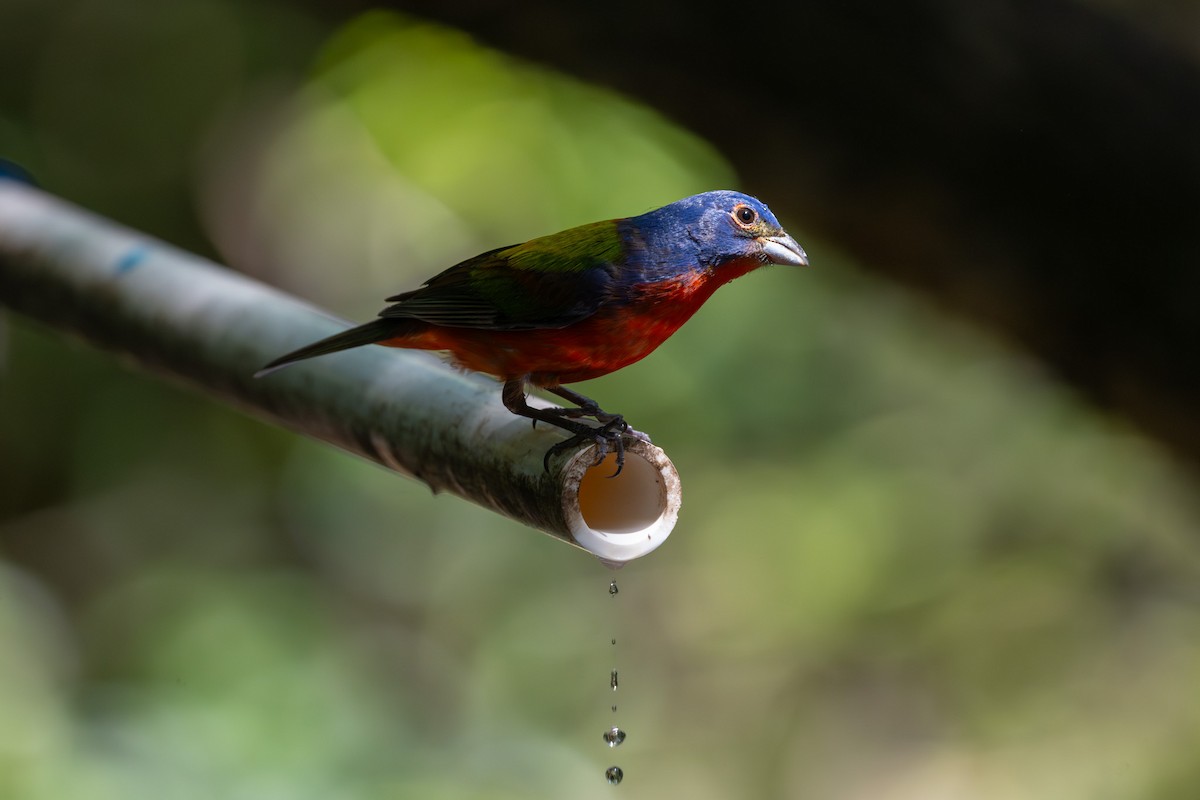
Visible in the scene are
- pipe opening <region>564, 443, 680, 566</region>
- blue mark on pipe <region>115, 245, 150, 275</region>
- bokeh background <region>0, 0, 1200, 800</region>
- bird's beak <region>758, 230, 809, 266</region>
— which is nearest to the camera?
pipe opening <region>564, 443, 680, 566</region>

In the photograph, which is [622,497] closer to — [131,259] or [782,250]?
[782,250]

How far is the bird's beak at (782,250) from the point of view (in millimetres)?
1848

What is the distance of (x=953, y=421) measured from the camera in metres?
6.10

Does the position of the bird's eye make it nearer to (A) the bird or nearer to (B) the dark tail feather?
(A) the bird

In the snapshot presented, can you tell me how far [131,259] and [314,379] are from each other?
737 millimetres

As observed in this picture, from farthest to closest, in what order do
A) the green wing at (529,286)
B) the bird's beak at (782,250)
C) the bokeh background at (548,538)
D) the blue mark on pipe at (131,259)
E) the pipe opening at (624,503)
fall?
1. the bokeh background at (548,538)
2. the blue mark on pipe at (131,259)
3. the green wing at (529,286)
4. the bird's beak at (782,250)
5. the pipe opening at (624,503)

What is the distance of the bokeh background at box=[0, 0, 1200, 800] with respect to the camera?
5.26 m

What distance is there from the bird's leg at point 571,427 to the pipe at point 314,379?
0.05 feet

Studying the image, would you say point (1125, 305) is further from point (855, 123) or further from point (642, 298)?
point (642, 298)

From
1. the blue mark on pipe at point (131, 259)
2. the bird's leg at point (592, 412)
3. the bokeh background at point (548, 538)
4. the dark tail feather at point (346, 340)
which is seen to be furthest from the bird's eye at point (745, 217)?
the bokeh background at point (548, 538)

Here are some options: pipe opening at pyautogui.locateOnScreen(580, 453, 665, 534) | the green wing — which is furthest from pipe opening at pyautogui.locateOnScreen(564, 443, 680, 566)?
the green wing

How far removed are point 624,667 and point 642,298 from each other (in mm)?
4019

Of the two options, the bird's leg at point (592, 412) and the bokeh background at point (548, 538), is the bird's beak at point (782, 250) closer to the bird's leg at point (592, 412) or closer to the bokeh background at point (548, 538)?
the bird's leg at point (592, 412)

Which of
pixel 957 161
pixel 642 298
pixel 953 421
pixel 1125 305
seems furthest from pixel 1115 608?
pixel 642 298
